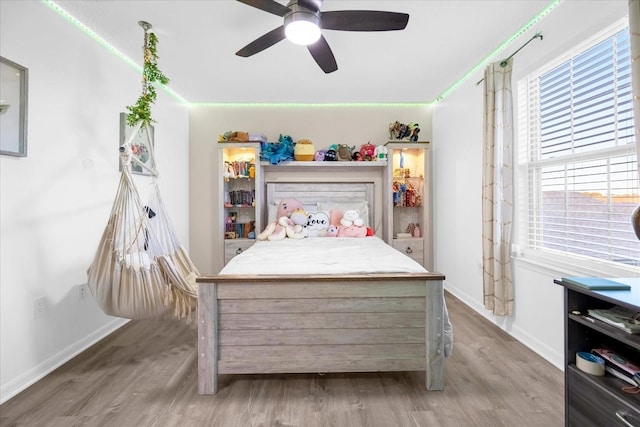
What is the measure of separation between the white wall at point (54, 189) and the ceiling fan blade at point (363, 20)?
171 centimetres

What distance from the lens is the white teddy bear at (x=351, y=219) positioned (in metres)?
3.86

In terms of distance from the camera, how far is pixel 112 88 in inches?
111

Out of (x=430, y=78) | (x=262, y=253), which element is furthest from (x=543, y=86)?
(x=262, y=253)

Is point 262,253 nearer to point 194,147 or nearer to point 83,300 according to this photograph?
point 83,300

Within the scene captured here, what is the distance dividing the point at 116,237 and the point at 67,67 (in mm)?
1306

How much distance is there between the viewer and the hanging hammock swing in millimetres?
2131

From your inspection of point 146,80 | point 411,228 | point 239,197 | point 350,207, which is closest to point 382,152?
point 350,207

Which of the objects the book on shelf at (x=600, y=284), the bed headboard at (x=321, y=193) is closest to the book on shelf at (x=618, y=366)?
the book on shelf at (x=600, y=284)

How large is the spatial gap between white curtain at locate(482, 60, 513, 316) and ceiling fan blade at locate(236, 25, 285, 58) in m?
1.83

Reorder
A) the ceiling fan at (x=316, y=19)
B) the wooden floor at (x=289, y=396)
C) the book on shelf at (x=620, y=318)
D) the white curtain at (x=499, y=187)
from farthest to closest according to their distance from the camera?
the white curtain at (x=499, y=187) < the ceiling fan at (x=316, y=19) < the wooden floor at (x=289, y=396) < the book on shelf at (x=620, y=318)

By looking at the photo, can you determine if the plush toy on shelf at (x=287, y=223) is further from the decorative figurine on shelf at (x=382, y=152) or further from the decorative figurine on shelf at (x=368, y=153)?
the decorative figurine on shelf at (x=382, y=152)

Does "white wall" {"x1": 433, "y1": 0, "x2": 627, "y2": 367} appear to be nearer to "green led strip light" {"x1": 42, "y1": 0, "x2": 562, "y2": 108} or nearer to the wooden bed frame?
"green led strip light" {"x1": 42, "y1": 0, "x2": 562, "y2": 108}

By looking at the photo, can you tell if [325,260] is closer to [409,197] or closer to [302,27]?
[302,27]

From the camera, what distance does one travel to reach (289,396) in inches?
73.0
